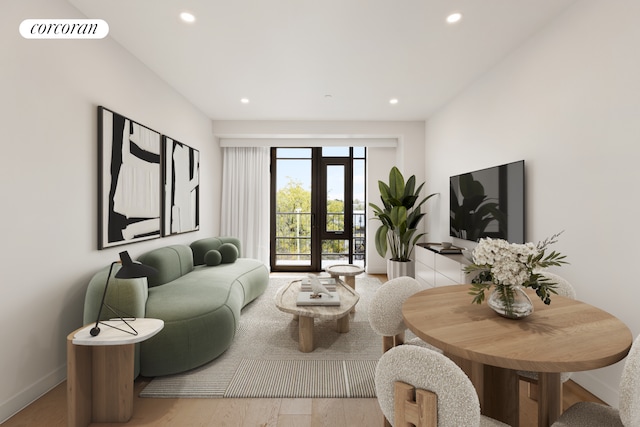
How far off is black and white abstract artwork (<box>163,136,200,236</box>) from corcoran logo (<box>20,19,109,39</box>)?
48.3 inches

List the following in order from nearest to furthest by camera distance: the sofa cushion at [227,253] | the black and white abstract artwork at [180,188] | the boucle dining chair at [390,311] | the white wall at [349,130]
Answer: the boucle dining chair at [390,311]
the black and white abstract artwork at [180,188]
the sofa cushion at [227,253]
the white wall at [349,130]

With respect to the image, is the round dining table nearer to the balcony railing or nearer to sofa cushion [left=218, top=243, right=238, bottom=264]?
sofa cushion [left=218, top=243, right=238, bottom=264]

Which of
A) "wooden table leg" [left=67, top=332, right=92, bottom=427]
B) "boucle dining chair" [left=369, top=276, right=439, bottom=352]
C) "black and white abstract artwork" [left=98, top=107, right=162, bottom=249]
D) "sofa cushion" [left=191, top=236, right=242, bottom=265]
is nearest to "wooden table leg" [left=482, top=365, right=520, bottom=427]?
"boucle dining chair" [left=369, top=276, right=439, bottom=352]

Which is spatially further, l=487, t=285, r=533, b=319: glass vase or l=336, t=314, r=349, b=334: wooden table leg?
l=336, t=314, r=349, b=334: wooden table leg

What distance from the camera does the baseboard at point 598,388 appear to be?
177 centimetres

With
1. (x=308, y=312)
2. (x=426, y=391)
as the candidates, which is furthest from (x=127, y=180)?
(x=426, y=391)

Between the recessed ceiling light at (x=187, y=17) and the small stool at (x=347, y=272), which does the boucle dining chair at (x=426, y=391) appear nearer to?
the small stool at (x=347, y=272)

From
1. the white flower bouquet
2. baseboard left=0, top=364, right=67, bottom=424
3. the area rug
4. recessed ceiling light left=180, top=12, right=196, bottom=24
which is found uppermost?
recessed ceiling light left=180, top=12, right=196, bottom=24

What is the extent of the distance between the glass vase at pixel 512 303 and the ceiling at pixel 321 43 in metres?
→ 1.98

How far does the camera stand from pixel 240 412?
5.76 feet

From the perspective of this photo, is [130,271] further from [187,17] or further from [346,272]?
[346,272]

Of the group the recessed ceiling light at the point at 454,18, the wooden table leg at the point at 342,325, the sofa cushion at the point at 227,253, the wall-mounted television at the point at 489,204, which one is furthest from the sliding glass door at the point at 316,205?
the recessed ceiling light at the point at 454,18

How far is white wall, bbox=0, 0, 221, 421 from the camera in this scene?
1695mm

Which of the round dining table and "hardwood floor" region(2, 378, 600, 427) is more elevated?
the round dining table
